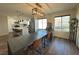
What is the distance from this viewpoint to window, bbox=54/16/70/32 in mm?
2193

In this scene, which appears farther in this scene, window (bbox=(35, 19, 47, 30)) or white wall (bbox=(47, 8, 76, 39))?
window (bbox=(35, 19, 47, 30))

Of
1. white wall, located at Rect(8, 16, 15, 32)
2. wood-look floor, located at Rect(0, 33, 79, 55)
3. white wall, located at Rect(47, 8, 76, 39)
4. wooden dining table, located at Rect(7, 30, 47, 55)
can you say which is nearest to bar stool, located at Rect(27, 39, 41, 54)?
wooden dining table, located at Rect(7, 30, 47, 55)

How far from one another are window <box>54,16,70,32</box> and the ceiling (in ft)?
0.67

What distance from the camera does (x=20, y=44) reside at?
2131 millimetres

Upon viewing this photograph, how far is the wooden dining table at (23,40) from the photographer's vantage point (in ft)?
6.91

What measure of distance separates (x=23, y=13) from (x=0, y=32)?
0.62 meters

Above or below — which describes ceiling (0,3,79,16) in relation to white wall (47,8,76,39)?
above

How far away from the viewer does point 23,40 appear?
216 cm

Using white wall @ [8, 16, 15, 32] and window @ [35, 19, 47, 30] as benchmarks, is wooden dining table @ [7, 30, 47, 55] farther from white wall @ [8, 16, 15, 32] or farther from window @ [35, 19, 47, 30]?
white wall @ [8, 16, 15, 32]

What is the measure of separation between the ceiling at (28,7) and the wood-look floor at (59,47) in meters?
0.55

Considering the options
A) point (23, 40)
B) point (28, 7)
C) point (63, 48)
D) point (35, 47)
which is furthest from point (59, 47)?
point (28, 7)
